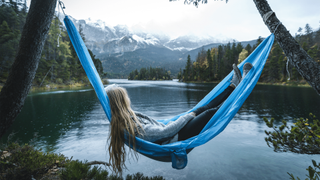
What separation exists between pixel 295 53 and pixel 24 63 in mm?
2577

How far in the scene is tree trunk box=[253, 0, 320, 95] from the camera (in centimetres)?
134

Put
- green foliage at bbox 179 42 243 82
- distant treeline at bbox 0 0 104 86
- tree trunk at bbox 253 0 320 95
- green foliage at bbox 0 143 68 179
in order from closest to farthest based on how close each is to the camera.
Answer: tree trunk at bbox 253 0 320 95, green foliage at bbox 0 143 68 179, distant treeline at bbox 0 0 104 86, green foliage at bbox 179 42 243 82

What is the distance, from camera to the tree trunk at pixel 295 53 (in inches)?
52.6

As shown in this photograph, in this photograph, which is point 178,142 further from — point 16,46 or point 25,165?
point 16,46

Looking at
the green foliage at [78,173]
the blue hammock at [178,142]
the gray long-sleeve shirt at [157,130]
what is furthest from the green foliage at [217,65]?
the green foliage at [78,173]

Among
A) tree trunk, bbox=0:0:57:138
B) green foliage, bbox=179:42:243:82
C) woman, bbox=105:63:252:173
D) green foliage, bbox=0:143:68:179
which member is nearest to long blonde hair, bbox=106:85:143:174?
woman, bbox=105:63:252:173

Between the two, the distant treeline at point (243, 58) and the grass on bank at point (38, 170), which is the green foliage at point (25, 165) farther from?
the distant treeline at point (243, 58)

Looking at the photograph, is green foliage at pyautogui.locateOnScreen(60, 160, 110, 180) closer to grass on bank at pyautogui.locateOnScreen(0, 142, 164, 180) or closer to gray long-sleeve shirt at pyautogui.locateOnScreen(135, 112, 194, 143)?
grass on bank at pyautogui.locateOnScreen(0, 142, 164, 180)

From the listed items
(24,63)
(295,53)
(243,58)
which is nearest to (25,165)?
(24,63)

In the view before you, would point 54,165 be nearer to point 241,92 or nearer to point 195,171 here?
point 195,171

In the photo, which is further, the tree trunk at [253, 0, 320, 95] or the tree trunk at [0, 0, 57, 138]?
the tree trunk at [0, 0, 57, 138]

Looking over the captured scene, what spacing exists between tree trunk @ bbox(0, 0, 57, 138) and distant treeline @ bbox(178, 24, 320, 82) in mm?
33271

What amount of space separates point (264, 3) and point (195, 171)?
2557 millimetres

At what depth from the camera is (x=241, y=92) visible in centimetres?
198
